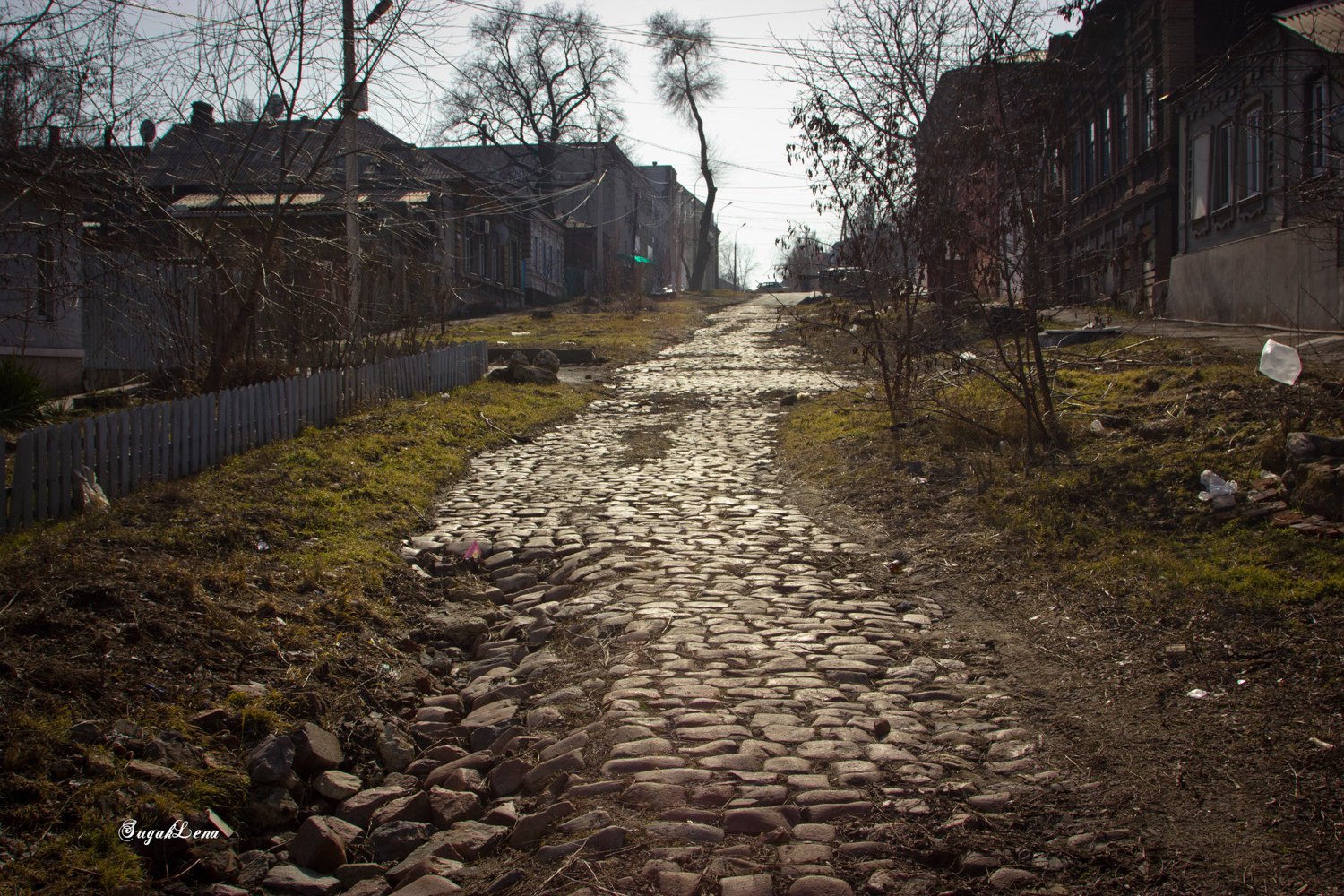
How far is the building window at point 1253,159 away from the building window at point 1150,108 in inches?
188

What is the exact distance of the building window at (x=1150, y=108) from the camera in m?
23.4

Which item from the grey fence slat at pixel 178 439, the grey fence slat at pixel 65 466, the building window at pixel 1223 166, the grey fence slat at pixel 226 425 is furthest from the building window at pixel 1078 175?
the grey fence slat at pixel 65 466

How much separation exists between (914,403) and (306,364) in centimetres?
791

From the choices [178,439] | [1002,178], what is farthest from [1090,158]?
[178,439]

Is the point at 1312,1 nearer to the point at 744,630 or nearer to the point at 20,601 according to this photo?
the point at 744,630

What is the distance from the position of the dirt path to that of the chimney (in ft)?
18.8

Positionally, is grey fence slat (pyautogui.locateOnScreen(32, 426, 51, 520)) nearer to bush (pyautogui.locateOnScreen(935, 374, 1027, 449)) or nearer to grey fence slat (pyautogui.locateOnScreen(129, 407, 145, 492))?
grey fence slat (pyautogui.locateOnScreen(129, 407, 145, 492))

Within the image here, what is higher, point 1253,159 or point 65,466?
point 1253,159

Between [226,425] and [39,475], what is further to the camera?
[226,425]

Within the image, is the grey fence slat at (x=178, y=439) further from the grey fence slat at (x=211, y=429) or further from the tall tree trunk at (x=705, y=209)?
the tall tree trunk at (x=705, y=209)

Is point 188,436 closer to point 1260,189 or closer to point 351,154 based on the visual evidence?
point 351,154

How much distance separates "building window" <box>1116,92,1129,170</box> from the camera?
2573 centimetres

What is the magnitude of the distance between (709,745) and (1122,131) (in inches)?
1060

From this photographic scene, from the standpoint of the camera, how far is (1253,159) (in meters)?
18.4
